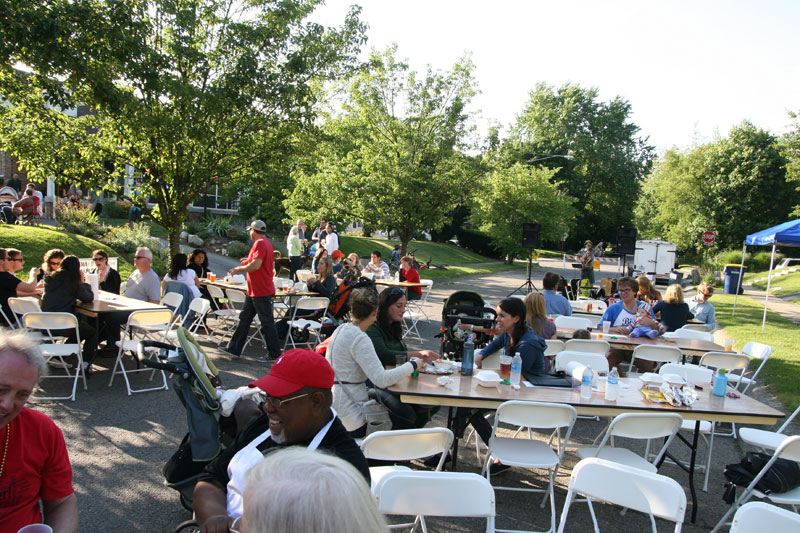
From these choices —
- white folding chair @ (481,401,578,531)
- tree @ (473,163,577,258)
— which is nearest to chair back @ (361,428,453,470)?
white folding chair @ (481,401,578,531)

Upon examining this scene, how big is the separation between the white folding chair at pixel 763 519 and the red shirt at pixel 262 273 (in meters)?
6.24

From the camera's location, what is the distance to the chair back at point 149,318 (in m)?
6.21

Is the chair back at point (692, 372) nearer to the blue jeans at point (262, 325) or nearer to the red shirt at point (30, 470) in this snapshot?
the red shirt at point (30, 470)

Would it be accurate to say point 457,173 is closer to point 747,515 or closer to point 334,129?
point 334,129

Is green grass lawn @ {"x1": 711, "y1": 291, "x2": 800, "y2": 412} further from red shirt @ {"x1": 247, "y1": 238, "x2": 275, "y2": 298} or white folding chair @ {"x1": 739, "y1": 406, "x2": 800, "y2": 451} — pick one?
red shirt @ {"x1": 247, "y1": 238, "x2": 275, "y2": 298}

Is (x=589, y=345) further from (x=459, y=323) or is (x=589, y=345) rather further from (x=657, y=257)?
(x=657, y=257)

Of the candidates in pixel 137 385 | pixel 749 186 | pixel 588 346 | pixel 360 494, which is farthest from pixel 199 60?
pixel 749 186

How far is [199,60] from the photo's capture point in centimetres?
877

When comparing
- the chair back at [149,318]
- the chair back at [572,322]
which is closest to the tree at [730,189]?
the chair back at [572,322]

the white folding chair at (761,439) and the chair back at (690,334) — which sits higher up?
the chair back at (690,334)

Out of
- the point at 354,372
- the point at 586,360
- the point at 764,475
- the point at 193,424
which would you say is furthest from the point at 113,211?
the point at 764,475

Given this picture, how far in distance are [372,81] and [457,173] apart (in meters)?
4.25

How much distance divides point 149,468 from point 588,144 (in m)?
46.1

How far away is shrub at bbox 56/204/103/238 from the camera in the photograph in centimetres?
1538
